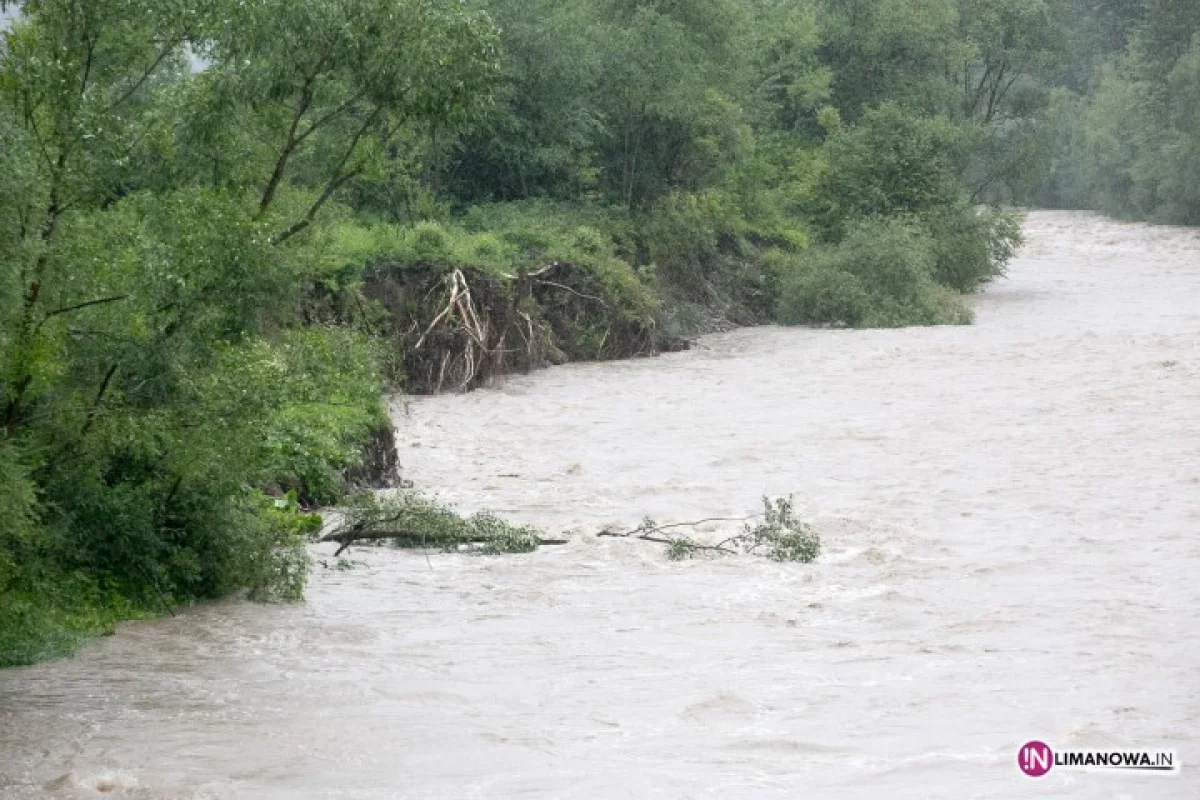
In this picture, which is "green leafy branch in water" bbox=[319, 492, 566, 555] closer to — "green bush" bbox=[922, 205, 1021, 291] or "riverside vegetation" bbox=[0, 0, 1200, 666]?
"riverside vegetation" bbox=[0, 0, 1200, 666]

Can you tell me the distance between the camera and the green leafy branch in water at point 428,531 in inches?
613

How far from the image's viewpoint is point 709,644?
12250mm

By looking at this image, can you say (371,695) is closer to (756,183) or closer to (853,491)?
(853,491)

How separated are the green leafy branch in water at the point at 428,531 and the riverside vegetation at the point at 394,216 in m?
0.06

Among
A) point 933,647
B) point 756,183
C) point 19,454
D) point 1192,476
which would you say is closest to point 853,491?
point 1192,476

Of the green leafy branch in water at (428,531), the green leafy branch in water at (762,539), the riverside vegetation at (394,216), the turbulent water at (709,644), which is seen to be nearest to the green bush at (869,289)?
the riverside vegetation at (394,216)

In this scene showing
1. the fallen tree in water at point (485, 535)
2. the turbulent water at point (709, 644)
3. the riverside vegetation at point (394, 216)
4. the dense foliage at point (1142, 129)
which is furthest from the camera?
the dense foliage at point (1142, 129)

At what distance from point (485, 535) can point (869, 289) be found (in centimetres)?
2208

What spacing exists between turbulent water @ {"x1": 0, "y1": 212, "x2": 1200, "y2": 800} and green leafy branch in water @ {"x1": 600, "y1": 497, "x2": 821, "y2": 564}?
0.63ft

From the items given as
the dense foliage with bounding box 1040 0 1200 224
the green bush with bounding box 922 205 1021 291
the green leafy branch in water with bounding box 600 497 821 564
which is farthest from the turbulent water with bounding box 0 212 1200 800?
Result: the dense foliage with bounding box 1040 0 1200 224

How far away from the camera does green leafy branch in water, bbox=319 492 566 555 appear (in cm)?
1557

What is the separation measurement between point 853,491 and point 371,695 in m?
8.93

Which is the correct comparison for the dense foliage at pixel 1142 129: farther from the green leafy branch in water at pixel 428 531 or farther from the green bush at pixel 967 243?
the green leafy branch in water at pixel 428 531

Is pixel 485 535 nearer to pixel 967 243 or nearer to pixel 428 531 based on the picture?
pixel 428 531
